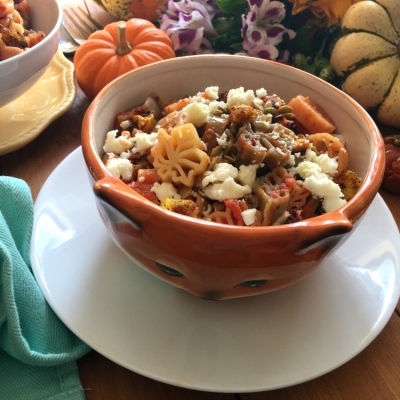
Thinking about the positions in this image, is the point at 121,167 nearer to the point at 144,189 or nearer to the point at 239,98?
the point at 144,189

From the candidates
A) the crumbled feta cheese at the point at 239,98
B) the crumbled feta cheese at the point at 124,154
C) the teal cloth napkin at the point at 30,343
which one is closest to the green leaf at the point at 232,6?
the crumbled feta cheese at the point at 239,98

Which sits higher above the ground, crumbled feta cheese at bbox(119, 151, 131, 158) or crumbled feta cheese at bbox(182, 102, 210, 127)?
crumbled feta cheese at bbox(182, 102, 210, 127)

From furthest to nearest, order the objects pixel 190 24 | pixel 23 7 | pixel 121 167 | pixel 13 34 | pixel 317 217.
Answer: pixel 190 24, pixel 23 7, pixel 13 34, pixel 121 167, pixel 317 217

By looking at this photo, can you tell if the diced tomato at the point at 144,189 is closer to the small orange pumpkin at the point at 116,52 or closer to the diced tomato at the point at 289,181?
the diced tomato at the point at 289,181

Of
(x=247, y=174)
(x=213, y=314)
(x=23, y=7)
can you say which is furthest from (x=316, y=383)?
(x=23, y=7)

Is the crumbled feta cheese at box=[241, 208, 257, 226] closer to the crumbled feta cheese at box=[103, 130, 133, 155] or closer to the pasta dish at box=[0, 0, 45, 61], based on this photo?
the crumbled feta cheese at box=[103, 130, 133, 155]

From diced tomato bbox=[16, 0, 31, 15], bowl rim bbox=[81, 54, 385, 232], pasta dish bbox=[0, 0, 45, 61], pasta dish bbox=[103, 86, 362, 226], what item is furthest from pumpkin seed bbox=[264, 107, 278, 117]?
diced tomato bbox=[16, 0, 31, 15]

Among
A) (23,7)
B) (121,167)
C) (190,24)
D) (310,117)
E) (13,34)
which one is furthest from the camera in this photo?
(190,24)
